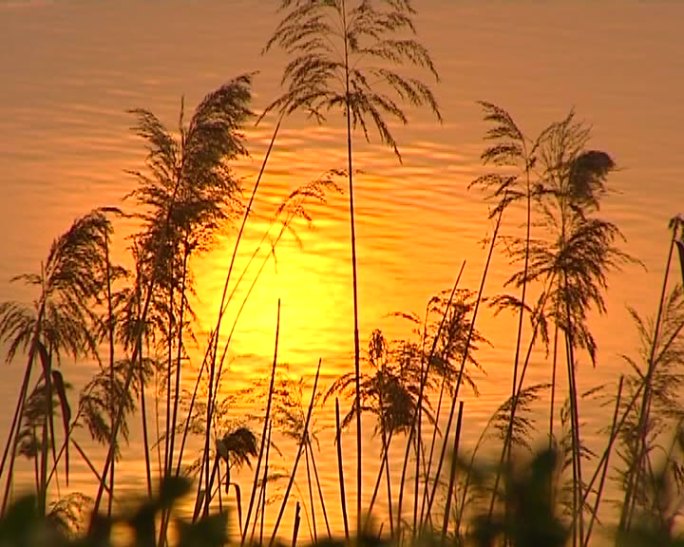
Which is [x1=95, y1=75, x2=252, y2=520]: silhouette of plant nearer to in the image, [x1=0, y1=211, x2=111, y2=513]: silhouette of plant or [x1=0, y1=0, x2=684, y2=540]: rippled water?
[x1=0, y1=211, x2=111, y2=513]: silhouette of plant

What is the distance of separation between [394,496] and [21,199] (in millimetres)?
5485

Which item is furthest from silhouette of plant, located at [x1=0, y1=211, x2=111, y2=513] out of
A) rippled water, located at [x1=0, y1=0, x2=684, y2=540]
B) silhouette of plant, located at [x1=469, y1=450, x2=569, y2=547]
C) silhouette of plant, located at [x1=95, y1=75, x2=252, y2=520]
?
silhouette of plant, located at [x1=469, y1=450, x2=569, y2=547]

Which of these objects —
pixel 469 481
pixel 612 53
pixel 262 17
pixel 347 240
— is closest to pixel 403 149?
pixel 347 240

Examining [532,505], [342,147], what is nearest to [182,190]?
[532,505]

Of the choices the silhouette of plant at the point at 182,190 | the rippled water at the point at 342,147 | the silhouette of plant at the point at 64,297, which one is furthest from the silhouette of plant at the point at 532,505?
the rippled water at the point at 342,147

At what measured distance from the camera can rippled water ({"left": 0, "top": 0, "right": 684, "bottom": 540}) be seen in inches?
426

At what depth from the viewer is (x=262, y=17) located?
20109 millimetres

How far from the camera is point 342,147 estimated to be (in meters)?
14.7

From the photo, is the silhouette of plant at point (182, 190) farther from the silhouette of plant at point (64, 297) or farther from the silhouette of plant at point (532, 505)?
the silhouette of plant at point (532, 505)

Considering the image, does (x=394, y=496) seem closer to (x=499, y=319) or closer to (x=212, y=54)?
(x=499, y=319)

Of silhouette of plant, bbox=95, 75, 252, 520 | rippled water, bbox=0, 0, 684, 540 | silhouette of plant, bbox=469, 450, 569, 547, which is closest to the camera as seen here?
silhouette of plant, bbox=469, 450, 569, 547

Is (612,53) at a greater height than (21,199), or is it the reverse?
(612,53)

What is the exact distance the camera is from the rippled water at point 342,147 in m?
10.8

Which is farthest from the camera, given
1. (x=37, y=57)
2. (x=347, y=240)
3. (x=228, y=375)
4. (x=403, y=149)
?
(x=37, y=57)
